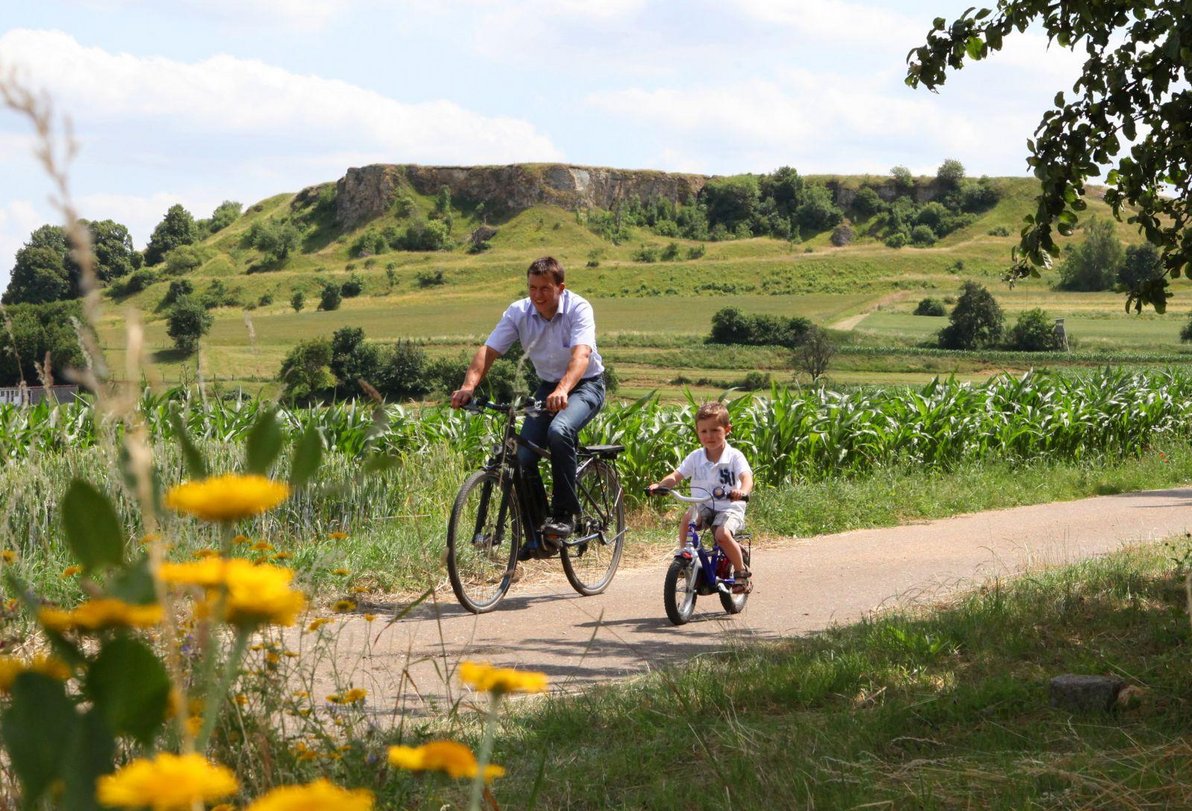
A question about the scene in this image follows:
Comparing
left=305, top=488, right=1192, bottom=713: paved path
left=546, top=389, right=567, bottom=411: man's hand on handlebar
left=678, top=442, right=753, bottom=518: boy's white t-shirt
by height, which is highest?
left=546, top=389, right=567, bottom=411: man's hand on handlebar

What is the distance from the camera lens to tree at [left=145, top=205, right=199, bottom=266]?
464 feet

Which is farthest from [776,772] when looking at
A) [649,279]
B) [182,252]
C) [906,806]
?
[182,252]

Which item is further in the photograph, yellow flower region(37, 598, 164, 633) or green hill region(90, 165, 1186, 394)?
green hill region(90, 165, 1186, 394)

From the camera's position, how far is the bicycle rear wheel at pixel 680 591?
677 centimetres

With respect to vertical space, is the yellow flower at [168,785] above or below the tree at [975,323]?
above

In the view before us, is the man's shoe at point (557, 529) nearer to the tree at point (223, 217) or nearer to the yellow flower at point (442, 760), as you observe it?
the yellow flower at point (442, 760)

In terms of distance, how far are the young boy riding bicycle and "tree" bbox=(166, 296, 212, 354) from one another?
107 inches

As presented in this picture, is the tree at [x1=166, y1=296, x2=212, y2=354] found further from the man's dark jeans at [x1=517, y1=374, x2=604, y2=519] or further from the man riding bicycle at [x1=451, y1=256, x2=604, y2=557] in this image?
the man's dark jeans at [x1=517, y1=374, x2=604, y2=519]

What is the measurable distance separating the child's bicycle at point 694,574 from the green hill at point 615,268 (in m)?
43.3

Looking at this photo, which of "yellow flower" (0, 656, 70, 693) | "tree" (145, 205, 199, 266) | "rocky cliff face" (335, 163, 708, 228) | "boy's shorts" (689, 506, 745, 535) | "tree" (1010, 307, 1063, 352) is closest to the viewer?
"yellow flower" (0, 656, 70, 693)

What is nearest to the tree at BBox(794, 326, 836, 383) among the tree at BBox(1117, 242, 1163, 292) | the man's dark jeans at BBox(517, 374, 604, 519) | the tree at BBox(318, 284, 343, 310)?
the tree at BBox(1117, 242, 1163, 292)

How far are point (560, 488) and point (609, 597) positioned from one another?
772mm

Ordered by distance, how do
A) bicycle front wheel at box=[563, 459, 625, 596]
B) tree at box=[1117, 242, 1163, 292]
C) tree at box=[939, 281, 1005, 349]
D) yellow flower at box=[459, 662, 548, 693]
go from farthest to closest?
tree at box=[1117, 242, 1163, 292], tree at box=[939, 281, 1005, 349], bicycle front wheel at box=[563, 459, 625, 596], yellow flower at box=[459, 662, 548, 693]

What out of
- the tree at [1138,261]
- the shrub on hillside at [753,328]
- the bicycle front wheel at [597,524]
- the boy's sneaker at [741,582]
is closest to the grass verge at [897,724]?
the boy's sneaker at [741,582]
